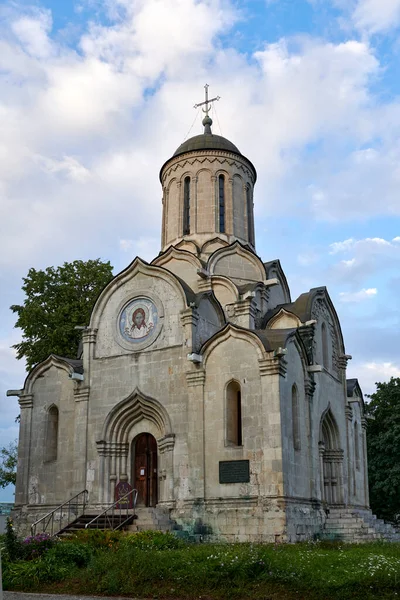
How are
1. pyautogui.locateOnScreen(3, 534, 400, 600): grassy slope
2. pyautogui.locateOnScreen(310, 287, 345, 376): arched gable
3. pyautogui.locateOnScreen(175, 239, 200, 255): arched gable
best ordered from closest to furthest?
pyautogui.locateOnScreen(3, 534, 400, 600): grassy slope → pyautogui.locateOnScreen(310, 287, 345, 376): arched gable → pyautogui.locateOnScreen(175, 239, 200, 255): arched gable

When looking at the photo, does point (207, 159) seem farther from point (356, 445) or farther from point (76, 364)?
point (356, 445)

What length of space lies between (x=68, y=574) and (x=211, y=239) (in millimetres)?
15704

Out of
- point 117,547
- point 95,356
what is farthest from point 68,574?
point 95,356

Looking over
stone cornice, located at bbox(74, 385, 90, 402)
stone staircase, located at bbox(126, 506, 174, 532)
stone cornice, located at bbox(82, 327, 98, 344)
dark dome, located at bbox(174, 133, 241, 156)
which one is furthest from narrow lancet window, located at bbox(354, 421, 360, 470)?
dark dome, located at bbox(174, 133, 241, 156)

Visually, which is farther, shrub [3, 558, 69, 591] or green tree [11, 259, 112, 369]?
green tree [11, 259, 112, 369]

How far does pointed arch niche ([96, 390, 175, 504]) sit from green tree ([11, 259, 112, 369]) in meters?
7.02

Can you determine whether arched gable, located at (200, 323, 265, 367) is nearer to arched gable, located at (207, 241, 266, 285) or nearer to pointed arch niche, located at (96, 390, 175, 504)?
pointed arch niche, located at (96, 390, 175, 504)

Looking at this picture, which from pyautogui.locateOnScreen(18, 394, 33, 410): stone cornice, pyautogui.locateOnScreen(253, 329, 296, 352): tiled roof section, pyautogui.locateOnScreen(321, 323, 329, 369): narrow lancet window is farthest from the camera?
pyautogui.locateOnScreen(321, 323, 329, 369): narrow lancet window

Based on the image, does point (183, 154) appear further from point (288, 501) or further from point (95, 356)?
point (288, 501)

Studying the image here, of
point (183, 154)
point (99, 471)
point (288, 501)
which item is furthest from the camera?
point (183, 154)

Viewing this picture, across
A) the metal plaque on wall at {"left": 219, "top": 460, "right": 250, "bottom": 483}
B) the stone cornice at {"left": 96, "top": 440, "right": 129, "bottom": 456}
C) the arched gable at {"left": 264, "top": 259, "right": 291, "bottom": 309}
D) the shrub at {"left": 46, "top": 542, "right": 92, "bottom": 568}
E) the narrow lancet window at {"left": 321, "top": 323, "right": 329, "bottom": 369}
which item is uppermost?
the arched gable at {"left": 264, "top": 259, "right": 291, "bottom": 309}

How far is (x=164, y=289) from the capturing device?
2156 cm

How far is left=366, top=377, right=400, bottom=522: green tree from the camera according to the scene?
2972cm

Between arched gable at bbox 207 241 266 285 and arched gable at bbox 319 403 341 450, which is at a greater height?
arched gable at bbox 207 241 266 285
